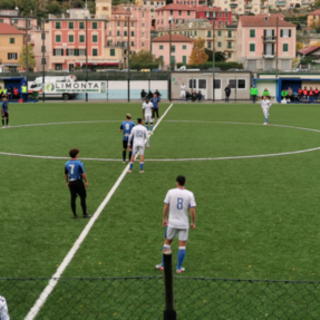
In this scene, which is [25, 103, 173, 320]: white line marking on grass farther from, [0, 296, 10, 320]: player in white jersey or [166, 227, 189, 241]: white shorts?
[166, 227, 189, 241]: white shorts

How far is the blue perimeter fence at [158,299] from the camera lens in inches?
374

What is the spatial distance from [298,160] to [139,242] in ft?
45.0

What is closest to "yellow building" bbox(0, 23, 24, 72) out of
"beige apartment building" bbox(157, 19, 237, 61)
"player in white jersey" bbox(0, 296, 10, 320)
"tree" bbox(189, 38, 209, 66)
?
"tree" bbox(189, 38, 209, 66)

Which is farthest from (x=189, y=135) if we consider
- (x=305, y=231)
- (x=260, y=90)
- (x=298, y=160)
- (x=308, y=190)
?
(x=260, y=90)

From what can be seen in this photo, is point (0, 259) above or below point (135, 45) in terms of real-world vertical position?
below

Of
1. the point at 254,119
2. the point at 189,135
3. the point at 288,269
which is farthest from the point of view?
the point at 254,119

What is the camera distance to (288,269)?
38.1 feet

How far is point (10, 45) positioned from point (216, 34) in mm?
66162

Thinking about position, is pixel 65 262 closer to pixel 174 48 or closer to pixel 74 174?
pixel 74 174

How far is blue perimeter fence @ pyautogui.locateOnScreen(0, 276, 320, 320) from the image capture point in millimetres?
9508

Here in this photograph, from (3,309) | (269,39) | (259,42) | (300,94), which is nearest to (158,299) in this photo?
(3,309)

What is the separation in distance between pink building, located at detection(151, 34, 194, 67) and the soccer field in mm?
133345

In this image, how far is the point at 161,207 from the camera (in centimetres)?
1684

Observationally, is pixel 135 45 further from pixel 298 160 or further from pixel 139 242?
pixel 139 242
